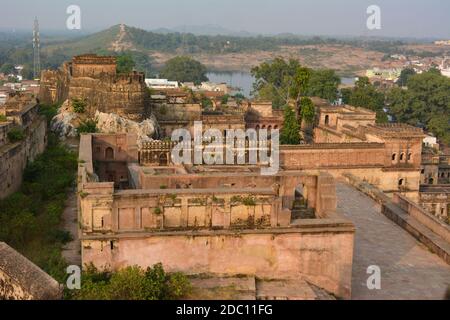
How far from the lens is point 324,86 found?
61.8 m

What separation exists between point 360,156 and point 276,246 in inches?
730

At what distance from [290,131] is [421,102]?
2980cm

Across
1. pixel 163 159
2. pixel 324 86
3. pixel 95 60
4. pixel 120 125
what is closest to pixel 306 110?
pixel 120 125

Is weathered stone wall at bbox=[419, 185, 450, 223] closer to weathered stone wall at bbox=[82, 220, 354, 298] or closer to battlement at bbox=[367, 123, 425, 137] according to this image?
battlement at bbox=[367, 123, 425, 137]

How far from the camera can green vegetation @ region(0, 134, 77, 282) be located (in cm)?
1619

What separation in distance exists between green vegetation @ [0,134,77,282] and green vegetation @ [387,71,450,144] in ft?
143

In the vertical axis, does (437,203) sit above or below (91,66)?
below

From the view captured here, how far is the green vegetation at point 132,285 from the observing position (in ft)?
39.5

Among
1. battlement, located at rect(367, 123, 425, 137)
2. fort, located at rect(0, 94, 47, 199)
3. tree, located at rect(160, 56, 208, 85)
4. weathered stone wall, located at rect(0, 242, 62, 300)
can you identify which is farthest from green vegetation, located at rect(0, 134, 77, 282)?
tree, located at rect(160, 56, 208, 85)

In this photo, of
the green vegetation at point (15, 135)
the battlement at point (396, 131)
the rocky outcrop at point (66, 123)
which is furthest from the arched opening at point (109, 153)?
the battlement at point (396, 131)

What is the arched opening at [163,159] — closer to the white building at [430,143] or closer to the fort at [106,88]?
the fort at [106,88]

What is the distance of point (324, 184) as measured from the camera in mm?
15742

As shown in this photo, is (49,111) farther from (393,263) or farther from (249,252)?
(249,252)
